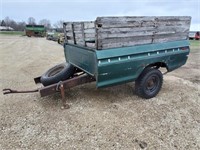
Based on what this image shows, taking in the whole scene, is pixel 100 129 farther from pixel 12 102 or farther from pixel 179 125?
pixel 12 102

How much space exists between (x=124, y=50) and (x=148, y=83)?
1.04 meters

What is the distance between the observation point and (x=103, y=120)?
135 inches

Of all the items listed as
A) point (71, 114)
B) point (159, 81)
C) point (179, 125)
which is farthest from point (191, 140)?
point (71, 114)

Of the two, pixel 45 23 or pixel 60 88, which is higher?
pixel 45 23

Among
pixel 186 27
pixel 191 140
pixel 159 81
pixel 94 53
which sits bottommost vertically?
pixel 191 140

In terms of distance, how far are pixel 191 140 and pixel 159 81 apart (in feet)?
5.28

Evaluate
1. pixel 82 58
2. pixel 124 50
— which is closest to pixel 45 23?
pixel 82 58

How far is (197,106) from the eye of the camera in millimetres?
4051

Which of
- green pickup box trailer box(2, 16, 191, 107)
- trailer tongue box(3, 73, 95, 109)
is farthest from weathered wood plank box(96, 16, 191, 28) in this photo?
trailer tongue box(3, 73, 95, 109)

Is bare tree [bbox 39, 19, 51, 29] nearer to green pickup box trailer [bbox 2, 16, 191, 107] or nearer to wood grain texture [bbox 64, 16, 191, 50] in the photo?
green pickup box trailer [bbox 2, 16, 191, 107]

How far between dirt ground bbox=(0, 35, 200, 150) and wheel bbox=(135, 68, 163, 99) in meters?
0.15

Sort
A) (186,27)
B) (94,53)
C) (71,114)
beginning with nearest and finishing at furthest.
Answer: (94,53)
(71,114)
(186,27)

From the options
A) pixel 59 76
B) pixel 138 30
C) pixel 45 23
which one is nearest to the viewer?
pixel 138 30

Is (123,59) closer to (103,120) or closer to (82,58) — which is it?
(82,58)
